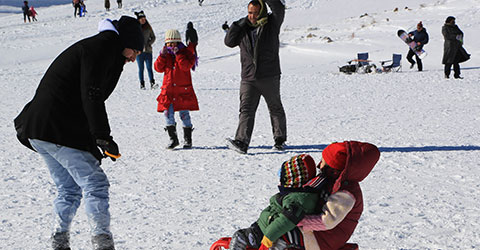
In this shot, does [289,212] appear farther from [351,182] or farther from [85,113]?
[85,113]

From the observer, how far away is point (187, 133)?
279 inches

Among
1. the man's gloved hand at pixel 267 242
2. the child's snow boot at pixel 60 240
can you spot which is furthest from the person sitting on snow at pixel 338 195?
the child's snow boot at pixel 60 240

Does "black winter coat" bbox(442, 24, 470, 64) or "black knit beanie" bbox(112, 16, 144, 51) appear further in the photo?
"black winter coat" bbox(442, 24, 470, 64)

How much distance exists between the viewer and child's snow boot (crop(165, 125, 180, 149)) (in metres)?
6.96

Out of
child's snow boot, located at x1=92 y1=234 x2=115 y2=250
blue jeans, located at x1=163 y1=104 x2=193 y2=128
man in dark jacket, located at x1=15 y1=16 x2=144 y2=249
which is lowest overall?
blue jeans, located at x1=163 y1=104 x2=193 y2=128

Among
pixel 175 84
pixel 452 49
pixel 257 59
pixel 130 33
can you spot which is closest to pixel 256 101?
pixel 257 59

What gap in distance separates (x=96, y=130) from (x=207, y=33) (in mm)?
25624

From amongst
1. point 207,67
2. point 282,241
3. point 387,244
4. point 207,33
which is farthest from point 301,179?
point 207,33

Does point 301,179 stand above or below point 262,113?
above

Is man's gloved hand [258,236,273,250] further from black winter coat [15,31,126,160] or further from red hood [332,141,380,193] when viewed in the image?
black winter coat [15,31,126,160]

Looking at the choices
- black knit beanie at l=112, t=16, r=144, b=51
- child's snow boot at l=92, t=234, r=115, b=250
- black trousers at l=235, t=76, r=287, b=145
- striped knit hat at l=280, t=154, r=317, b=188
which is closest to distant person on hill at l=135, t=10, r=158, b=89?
black trousers at l=235, t=76, r=287, b=145

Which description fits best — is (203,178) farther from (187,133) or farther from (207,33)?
(207,33)

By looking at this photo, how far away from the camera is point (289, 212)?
297 centimetres

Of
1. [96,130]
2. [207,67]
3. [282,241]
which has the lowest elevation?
[207,67]
